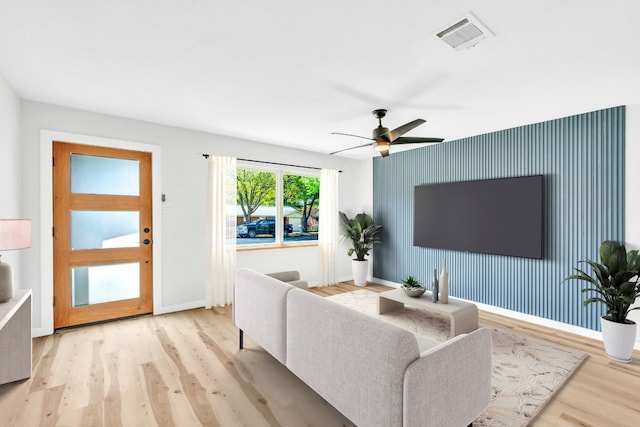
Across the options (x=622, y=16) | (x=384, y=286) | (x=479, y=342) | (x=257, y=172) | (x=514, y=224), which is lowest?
(x=384, y=286)

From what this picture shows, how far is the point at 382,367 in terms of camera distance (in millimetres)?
1463

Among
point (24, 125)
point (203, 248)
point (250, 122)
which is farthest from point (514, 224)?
point (24, 125)

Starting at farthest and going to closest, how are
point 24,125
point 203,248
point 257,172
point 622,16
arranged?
point 257,172, point 203,248, point 24,125, point 622,16

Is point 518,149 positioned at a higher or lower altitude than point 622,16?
lower

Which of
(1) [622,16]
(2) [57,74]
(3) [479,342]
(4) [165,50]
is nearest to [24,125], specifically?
(2) [57,74]

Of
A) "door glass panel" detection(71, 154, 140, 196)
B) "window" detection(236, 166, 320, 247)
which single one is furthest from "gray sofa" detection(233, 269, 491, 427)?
"window" detection(236, 166, 320, 247)

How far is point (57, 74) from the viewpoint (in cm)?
255

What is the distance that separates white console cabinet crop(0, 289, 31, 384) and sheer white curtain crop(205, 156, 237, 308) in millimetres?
1970

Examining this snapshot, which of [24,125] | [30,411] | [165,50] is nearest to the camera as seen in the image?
[30,411]

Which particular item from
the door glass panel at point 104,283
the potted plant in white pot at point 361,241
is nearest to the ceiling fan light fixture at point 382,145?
the potted plant in white pot at point 361,241

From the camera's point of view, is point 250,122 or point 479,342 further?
point 250,122

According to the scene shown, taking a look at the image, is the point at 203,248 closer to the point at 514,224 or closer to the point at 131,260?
the point at 131,260

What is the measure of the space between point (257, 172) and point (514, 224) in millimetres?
3817

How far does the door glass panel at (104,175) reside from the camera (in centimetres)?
346
